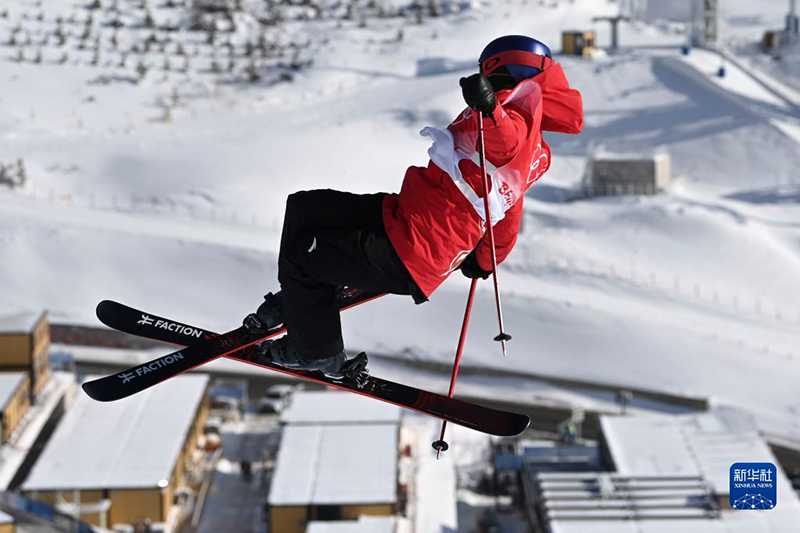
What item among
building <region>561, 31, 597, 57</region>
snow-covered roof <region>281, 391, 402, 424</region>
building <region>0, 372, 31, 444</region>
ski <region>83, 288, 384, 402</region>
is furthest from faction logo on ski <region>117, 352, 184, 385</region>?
building <region>561, 31, 597, 57</region>

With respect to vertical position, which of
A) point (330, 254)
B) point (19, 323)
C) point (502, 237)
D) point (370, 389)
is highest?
point (330, 254)

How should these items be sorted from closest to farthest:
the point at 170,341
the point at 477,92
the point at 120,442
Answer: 1. the point at 477,92
2. the point at 170,341
3. the point at 120,442

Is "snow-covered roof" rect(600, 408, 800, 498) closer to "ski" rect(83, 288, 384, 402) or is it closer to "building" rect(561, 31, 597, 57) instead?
"ski" rect(83, 288, 384, 402)

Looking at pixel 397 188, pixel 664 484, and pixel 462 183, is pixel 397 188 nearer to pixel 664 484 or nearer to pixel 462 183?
pixel 664 484

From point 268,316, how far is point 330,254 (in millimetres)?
841

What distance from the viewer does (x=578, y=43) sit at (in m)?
45.4

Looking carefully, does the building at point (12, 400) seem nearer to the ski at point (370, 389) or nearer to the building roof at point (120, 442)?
the building roof at point (120, 442)

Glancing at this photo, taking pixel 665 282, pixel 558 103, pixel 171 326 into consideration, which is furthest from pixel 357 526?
pixel 665 282

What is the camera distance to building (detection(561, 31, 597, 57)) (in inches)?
1774

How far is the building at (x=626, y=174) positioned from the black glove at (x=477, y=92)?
3169cm

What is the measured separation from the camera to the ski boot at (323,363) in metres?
6.32

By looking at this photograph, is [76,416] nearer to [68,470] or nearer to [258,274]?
[68,470]

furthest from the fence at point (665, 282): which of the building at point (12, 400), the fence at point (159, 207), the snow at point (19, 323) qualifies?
the building at point (12, 400)

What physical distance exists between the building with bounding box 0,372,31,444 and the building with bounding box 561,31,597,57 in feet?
92.5
